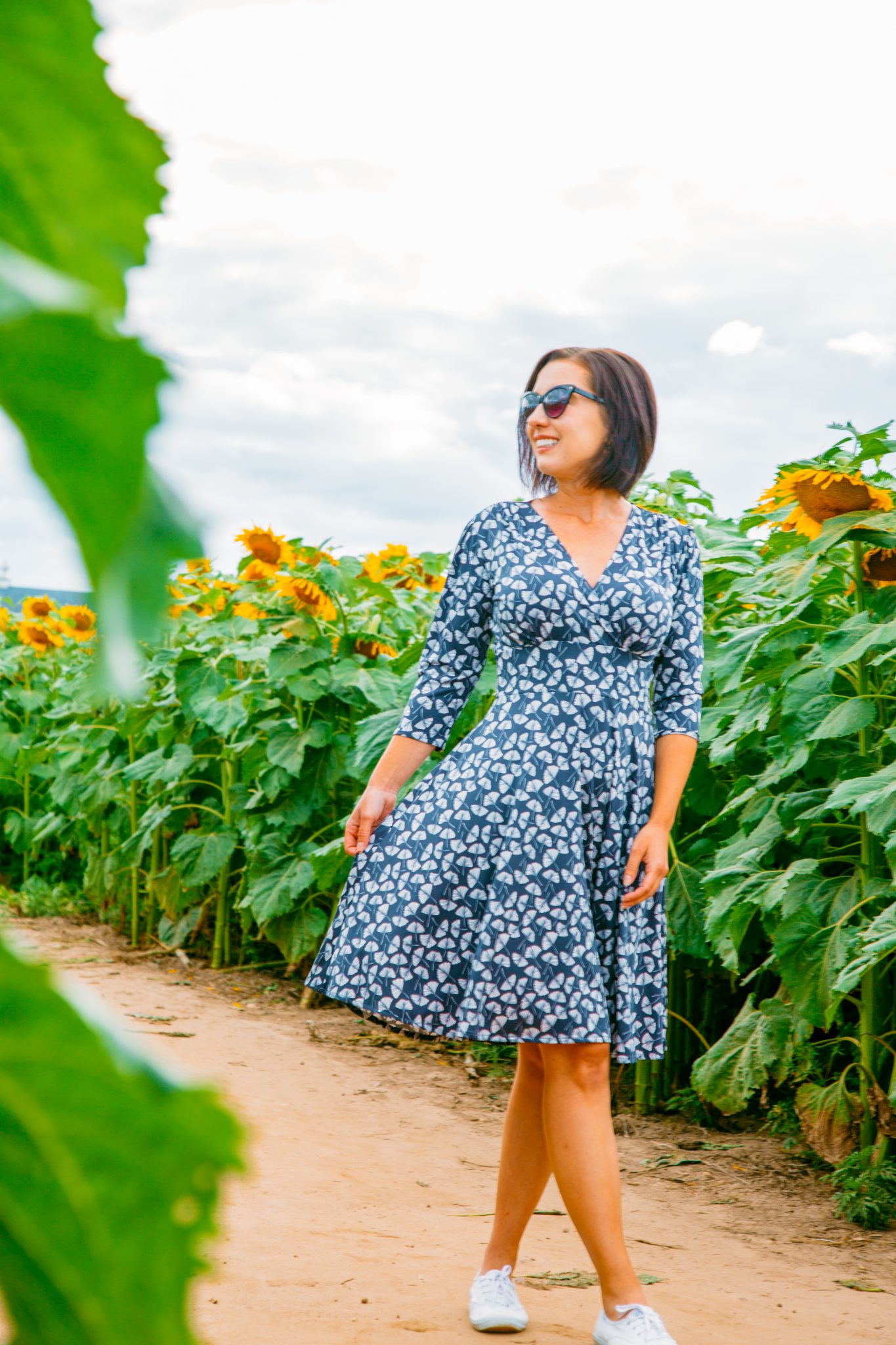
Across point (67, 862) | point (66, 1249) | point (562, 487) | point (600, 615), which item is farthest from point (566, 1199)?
point (67, 862)

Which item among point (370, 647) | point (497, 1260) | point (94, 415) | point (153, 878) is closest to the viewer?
point (94, 415)

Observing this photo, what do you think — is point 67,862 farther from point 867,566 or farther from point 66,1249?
point 66,1249

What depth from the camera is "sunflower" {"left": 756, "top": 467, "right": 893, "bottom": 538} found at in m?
3.09

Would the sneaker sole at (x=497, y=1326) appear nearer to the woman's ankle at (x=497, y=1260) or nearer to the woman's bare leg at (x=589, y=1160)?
the woman's ankle at (x=497, y=1260)

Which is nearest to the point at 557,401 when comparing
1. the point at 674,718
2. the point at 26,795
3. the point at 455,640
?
the point at 455,640

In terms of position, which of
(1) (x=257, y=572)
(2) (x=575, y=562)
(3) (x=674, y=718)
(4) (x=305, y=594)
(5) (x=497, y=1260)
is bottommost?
(5) (x=497, y=1260)

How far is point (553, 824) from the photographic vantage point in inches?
101

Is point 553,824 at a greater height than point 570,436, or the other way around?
point 570,436

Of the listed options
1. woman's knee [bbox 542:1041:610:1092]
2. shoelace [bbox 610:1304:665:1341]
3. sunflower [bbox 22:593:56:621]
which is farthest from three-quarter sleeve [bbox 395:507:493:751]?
sunflower [bbox 22:593:56:621]

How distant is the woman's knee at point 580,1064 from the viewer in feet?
8.02

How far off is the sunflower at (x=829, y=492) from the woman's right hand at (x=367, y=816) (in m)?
1.20

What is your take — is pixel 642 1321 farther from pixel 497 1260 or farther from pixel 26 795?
pixel 26 795

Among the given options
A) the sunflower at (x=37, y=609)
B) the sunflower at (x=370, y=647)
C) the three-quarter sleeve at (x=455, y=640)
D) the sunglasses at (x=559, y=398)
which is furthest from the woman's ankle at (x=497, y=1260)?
the sunflower at (x=37, y=609)

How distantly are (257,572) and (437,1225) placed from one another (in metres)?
2.96
